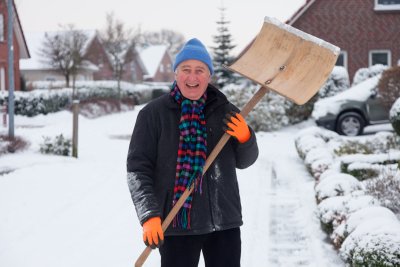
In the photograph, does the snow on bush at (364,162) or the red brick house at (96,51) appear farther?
the red brick house at (96,51)

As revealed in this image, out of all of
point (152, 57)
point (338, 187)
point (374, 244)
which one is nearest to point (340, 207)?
point (338, 187)

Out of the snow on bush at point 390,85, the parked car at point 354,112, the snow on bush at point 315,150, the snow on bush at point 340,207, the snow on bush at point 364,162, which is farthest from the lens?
the parked car at point 354,112

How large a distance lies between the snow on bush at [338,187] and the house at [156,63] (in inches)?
2356

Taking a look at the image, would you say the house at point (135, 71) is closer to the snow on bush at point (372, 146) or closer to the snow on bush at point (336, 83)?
the snow on bush at point (336, 83)

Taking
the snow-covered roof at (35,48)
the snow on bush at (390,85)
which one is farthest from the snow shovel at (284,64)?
the snow-covered roof at (35,48)

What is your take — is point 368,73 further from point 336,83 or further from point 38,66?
point 38,66

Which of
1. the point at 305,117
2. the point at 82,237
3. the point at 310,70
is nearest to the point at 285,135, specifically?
the point at 305,117

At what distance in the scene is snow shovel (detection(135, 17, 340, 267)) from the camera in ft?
9.89

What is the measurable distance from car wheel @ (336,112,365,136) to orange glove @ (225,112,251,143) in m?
12.3

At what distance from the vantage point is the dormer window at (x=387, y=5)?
72.5ft

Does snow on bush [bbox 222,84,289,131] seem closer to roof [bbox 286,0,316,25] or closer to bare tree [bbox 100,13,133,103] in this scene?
roof [bbox 286,0,316,25]

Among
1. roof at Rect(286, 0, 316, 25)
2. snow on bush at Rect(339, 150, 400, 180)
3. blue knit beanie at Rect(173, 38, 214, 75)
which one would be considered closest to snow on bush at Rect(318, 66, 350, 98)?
roof at Rect(286, 0, 316, 25)

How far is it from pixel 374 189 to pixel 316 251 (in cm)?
124

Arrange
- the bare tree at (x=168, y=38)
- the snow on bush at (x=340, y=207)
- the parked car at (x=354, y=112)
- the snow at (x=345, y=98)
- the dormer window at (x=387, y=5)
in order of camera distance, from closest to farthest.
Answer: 1. the snow on bush at (x=340, y=207)
2. the parked car at (x=354, y=112)
3. the snow at (x=345, y=98)
4. the dormer window at (x=387, y=5)
5. the bare tree at (x=168, y=38)
